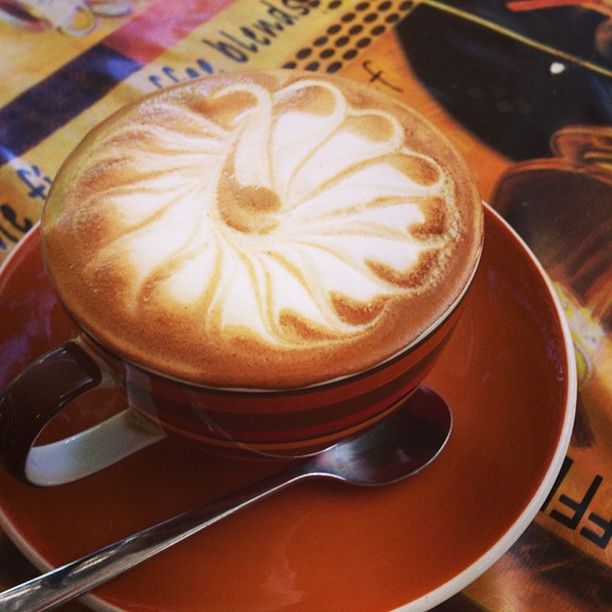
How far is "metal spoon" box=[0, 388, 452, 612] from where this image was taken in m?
0.58

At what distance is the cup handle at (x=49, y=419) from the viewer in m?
0.56

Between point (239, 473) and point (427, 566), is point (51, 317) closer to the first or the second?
point (239, 473)

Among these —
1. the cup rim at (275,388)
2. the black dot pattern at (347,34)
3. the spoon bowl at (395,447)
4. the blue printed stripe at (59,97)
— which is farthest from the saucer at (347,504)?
the black dot pattern at (347,34)

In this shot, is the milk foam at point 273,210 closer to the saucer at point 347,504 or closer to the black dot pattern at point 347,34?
the saucer at point 347,504

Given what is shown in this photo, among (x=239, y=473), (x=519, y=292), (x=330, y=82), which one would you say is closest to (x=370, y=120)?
(x=330, y=82)

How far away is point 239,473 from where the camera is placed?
2.31 feet

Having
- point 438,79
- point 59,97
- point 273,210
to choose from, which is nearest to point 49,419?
point 273,210

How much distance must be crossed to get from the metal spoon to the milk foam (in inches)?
6.8

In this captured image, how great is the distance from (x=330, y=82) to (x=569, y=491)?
0.48 metres

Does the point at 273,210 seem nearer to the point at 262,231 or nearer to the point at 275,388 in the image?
the point at 262,231

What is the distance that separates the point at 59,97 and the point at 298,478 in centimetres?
72

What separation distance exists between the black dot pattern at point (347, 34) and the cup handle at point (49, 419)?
27.3 inches

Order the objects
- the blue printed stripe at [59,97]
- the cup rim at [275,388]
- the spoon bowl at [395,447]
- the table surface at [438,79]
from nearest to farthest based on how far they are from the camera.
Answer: the cup rim at [275,388] → the spoon bowl at [395,447] → the table surface at [438,79] → the blue printed stripe at [59,97]

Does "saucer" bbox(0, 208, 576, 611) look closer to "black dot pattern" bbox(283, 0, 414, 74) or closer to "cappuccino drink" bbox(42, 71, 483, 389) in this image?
"cappuccino drink" bbox(42, 71, 483, 389)
